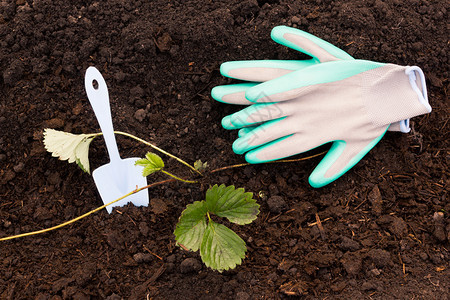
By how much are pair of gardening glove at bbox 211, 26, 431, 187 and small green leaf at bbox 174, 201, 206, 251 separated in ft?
1.04

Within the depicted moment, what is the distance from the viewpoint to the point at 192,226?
141 centimetres

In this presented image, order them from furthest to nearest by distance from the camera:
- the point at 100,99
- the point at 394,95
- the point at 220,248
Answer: the point at 394,95
the point at 100,99
the point at 220,248

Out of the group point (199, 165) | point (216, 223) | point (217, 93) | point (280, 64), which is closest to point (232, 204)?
point (216, 223)

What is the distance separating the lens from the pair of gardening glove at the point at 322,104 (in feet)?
5.25

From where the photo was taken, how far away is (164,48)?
70.1 inches

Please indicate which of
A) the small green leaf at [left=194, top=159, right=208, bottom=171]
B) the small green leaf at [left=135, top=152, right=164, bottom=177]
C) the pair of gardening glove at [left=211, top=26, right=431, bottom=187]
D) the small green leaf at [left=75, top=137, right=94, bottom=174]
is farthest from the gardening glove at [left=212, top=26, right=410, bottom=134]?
the small green leaf at [left=75, top=137, right=94, bottom=174]

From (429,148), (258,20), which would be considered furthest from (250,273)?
(258,20)

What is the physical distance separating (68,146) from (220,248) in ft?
2.17

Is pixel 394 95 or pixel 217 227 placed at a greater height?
pixel 394 95

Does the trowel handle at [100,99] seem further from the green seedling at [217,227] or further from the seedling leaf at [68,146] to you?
the green seedling at [217,227]

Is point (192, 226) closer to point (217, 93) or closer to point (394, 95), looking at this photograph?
point (217, 93)

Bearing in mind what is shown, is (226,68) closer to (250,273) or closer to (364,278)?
(250,273)

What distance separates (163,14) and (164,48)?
0.55ft

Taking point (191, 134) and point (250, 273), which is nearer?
point (250, 273)
